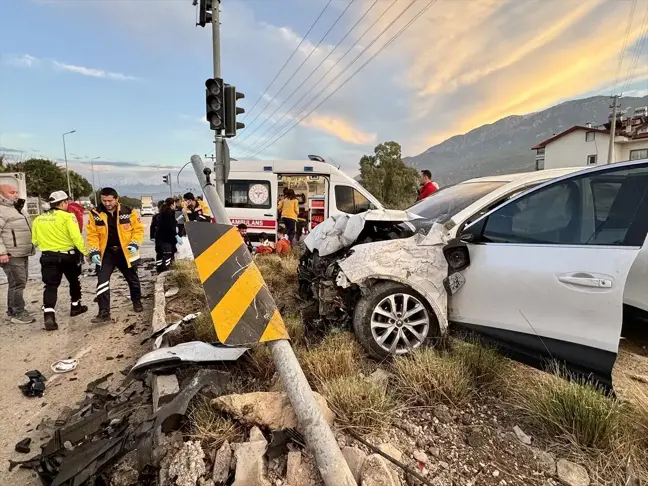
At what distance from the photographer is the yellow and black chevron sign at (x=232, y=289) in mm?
2090

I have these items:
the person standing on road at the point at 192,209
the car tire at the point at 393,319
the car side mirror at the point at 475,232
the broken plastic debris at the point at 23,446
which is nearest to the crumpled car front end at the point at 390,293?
the car tire at the point at 393,319

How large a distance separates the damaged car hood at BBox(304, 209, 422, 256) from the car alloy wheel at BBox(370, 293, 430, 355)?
0.97 m

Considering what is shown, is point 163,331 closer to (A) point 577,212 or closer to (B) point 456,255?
(B) point 456,255

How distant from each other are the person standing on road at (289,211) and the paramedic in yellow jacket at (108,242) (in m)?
5.82

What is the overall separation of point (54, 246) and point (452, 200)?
17.5 ft

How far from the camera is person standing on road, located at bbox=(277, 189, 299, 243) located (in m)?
11.2

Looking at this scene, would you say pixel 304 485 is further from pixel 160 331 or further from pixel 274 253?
pixel 274 253

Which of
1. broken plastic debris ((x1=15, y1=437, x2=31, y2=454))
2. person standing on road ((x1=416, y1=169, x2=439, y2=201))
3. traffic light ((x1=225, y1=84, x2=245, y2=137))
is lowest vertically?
broken plastic debris ((x1=15, y1=437, x2=31, y2=454))

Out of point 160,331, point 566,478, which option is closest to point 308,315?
point 160,331

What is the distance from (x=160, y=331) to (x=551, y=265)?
396 cm

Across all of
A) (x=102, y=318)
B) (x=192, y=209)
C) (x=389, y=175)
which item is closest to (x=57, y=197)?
(x=102, y=318)

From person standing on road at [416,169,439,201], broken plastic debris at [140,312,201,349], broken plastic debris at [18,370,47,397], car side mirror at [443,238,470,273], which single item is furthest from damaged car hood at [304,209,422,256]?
person standing on road at [416,169,439,201]

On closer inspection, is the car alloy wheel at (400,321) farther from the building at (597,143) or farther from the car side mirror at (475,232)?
the building at (597,143)

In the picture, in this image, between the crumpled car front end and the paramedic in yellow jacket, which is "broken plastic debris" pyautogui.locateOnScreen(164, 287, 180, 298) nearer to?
the paramedic in yellow jacket
